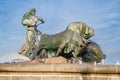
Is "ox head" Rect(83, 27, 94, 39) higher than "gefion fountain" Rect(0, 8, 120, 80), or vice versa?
"ox head" Rect(83, 27, 94, 39)

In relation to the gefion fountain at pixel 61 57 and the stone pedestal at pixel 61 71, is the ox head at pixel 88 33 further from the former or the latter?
the stone pedestal at pixel 61 71

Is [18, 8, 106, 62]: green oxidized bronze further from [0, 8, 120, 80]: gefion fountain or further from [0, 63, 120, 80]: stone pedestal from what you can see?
[0, 63, 120, 80]: stone pedestal

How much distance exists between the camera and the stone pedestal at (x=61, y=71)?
7.22 meters

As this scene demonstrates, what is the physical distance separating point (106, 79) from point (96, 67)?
373 millimetres

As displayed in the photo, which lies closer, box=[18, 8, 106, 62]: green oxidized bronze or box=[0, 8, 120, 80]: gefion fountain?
box=[0, 8, 120, 80]: gefion fountain

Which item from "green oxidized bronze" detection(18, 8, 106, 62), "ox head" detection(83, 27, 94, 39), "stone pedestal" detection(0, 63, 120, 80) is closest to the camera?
"stone pedestal" detection(0, 63, 120, 80)

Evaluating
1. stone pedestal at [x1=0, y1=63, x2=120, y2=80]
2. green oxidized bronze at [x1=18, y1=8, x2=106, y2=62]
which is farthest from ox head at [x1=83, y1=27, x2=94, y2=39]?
stone pedestal at [x1=0, y1=63, x2=120, y2=80]

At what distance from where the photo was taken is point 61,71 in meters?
7.23

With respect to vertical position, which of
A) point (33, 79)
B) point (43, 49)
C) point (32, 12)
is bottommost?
point (33, 79)

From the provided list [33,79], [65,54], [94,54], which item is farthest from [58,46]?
[33,79]

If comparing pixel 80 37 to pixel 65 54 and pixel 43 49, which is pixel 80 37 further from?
pixel 43 49

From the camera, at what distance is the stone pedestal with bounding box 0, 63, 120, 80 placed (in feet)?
23.7

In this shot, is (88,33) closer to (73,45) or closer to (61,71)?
(73,45)

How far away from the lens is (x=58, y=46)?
1107cm
